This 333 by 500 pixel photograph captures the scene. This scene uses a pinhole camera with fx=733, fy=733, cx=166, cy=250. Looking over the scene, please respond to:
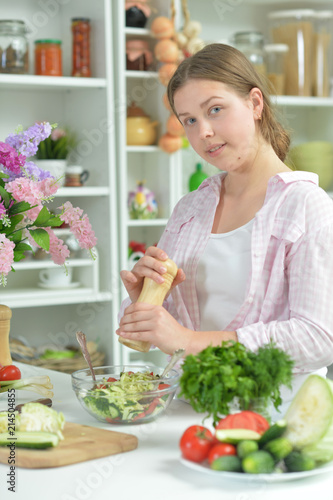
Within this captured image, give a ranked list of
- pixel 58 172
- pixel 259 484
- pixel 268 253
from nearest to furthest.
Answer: pixel 259 484 → pixel 268 253 → pixel 58 172

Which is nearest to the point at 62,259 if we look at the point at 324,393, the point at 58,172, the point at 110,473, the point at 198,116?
the point at 198,116

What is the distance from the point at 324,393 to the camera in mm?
930

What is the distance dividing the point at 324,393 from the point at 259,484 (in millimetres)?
140

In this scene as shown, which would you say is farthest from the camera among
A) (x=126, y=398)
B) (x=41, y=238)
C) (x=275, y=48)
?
(x=275, y=48)

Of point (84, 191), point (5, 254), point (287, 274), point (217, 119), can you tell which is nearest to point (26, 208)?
point (5, 254)

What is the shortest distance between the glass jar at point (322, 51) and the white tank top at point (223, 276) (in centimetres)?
211

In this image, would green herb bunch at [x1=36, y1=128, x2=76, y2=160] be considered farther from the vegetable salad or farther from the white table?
the white table

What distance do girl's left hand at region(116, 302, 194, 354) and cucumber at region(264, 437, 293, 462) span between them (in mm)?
375

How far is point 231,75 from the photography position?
4.61 ft

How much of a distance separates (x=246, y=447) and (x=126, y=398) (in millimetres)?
281

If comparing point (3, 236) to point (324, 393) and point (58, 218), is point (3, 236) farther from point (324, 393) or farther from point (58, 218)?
point (324, 393)

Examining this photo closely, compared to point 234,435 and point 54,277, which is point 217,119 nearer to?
point 234,435

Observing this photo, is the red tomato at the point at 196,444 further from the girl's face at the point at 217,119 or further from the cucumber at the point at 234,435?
the girl's face at the point at 217,119

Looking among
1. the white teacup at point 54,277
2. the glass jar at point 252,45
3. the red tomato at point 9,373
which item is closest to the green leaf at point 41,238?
the red tomato at point 9,373
